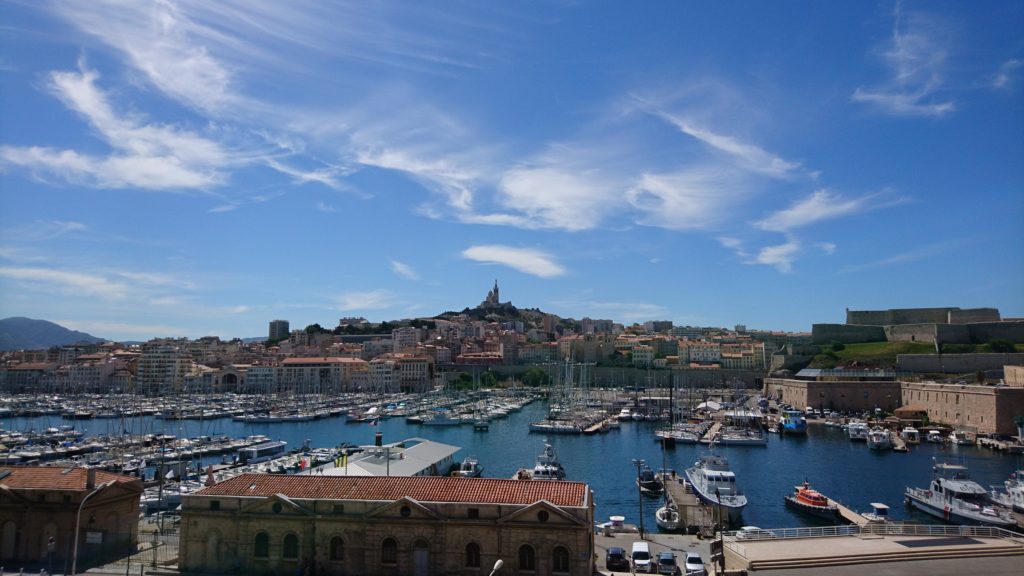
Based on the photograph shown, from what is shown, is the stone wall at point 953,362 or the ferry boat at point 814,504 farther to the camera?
the stone wall at point 953,362

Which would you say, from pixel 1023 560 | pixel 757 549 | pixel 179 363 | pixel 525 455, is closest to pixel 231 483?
pixel 757 549

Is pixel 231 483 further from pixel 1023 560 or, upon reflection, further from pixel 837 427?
pixel 837 427

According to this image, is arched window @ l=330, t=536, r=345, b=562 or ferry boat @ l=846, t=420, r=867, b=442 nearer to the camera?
arched window @ l=330, t=536, r=345, b=562

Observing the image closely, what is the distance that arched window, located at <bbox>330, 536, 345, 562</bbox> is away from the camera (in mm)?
14070

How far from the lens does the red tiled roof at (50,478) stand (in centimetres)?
1530

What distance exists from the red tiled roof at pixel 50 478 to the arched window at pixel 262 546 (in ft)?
13.9

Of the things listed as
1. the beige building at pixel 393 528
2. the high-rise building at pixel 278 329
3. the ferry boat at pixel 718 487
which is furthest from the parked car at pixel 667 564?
the high-rise building at pixel 278 329

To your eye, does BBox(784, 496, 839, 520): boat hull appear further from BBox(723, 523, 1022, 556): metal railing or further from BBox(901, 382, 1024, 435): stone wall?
BBox(901, 382, 1024, 435): stone wall

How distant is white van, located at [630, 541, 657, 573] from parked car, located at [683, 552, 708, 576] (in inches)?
29.9

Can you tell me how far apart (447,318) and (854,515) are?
480 feet

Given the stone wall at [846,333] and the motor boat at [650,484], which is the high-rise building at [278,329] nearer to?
the stone wall at [846,333]

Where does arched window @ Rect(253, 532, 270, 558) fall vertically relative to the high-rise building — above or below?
below

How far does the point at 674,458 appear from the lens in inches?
1534

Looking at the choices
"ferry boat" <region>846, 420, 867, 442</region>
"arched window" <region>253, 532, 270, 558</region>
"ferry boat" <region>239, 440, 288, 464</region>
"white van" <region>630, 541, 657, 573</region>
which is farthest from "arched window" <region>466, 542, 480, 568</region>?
"ferry boat" <region>846, 420, 867, 442</region>
